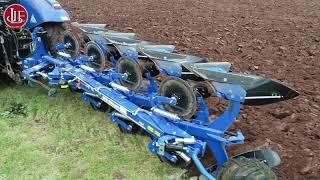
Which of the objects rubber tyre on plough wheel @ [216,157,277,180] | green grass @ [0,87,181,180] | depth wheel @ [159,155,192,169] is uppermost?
rubber tyre on plough wheel @ [216,157,277,180]

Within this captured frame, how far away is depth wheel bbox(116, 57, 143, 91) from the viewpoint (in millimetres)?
3988

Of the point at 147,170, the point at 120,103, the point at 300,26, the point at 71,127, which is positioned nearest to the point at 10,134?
the point at 71,127

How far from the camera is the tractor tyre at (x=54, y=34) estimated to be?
538 centimetres

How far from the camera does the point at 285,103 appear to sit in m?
4.41

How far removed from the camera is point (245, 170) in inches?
113

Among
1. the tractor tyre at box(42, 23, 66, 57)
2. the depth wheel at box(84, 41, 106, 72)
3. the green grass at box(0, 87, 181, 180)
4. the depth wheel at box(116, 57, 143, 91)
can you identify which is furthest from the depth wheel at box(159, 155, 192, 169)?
the tractor tyre at box(42, 23, 66, 57)

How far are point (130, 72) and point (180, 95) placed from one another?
79 centimetres

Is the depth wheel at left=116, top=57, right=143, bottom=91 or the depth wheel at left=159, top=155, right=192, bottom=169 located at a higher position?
the depth wheel at left=116, top=57, right=143, bottom=91

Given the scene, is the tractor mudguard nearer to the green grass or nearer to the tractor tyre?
the tractor tyre

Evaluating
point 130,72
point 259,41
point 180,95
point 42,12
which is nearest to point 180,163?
point 180,95

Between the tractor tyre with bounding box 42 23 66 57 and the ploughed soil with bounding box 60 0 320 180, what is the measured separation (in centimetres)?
197

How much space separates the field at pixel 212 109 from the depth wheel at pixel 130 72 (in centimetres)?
51

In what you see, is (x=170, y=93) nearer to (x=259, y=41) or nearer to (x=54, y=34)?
(x=54, y=34)

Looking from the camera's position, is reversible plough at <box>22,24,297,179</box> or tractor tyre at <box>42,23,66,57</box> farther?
tractor tyre at <box>42,23,66,57</box>
